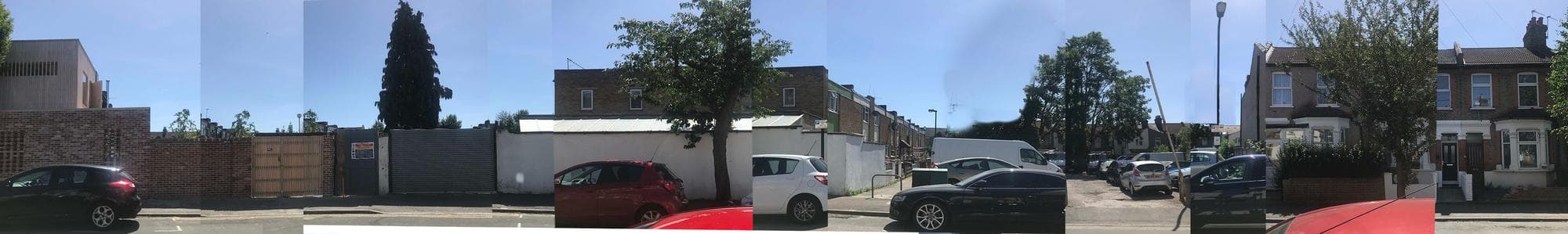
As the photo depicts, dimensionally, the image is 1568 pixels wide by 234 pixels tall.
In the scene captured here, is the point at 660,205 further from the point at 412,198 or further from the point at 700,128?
the point at 412,198

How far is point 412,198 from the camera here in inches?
364

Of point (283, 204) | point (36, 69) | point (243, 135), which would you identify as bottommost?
point (283, 204)

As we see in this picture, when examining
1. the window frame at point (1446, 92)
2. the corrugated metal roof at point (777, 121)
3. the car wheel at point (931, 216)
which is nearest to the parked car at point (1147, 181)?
the car wheel at point (931, 216)

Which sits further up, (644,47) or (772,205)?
(644,47)

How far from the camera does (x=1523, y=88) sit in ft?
31.2

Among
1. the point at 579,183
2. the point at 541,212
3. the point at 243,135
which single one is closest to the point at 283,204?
the point at 243,135

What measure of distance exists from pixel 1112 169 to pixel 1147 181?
23.6 inches

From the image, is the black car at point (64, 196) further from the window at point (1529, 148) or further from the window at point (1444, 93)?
the window at point (1529, 148)

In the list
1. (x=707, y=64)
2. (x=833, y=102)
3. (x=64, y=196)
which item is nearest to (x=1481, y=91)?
(x=833, y=102)

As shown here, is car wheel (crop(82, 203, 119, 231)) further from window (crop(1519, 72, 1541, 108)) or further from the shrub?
window (crop(1519, 72, 1541, 108))

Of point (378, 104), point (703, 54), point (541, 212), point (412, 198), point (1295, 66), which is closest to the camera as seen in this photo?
point (703, 54)

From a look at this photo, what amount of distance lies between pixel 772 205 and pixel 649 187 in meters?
0.96

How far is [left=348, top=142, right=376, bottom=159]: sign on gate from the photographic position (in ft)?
35.7

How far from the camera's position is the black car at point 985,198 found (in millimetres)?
5355
